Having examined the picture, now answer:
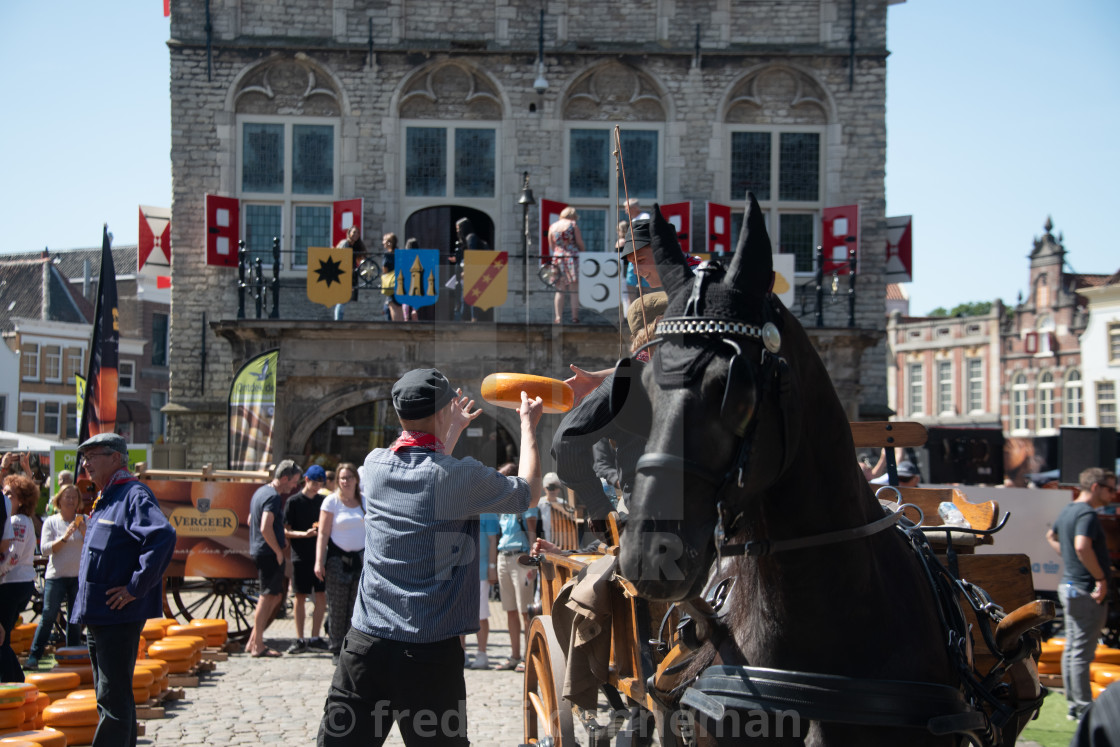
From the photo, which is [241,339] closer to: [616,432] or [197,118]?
[197,118]

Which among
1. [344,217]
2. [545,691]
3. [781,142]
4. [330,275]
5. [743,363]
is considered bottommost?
[545,691]

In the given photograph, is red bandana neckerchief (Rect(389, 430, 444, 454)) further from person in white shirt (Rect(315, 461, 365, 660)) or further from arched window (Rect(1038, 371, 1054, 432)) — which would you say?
arched window (Rect(1038, 371, 1054, 432))

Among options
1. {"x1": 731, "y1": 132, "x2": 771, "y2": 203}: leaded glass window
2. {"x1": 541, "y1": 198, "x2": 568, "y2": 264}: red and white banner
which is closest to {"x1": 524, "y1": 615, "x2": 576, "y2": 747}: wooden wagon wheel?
{"x1": 541, "y1": 198, "x2": 568, "y2": 264}: red and white banner

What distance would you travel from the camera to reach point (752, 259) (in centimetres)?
268

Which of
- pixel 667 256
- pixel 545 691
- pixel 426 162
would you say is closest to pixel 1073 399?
pixel 426 162

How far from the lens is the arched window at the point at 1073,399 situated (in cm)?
5138

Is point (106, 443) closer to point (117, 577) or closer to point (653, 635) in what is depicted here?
point (117, 577)

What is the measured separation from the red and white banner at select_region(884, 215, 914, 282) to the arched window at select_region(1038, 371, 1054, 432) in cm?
3933

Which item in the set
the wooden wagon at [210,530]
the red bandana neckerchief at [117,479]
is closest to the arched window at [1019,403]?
the wooden wagon at [210,530]

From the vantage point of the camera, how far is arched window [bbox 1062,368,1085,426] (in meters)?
51.4

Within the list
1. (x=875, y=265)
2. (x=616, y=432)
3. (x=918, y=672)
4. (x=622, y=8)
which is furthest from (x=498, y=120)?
(x=918, y=672)

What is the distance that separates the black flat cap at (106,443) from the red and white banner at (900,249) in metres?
15.8

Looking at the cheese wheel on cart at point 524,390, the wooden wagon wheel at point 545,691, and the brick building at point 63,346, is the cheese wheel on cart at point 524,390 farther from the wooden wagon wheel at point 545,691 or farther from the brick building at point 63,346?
the brick building at point 63,346

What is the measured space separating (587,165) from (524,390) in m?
15.4
